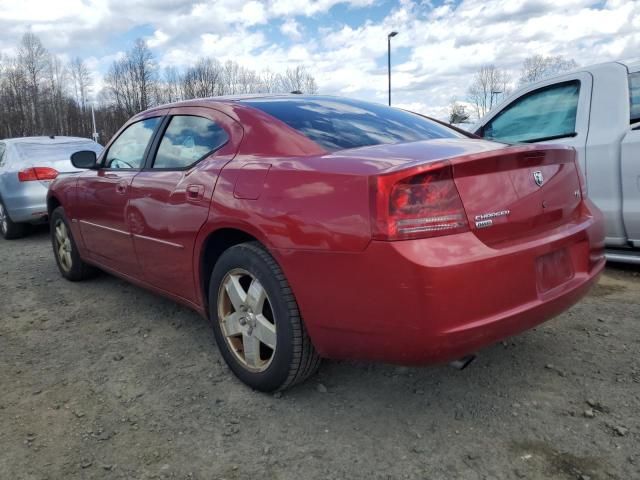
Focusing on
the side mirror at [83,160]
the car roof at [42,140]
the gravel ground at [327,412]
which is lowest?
the gravel ground at [327,412]

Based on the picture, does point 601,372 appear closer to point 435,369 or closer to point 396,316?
point 435,369

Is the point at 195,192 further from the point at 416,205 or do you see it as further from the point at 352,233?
the point at 416,205

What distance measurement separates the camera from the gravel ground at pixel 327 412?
2.04 m

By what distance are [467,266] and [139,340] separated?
2.27 meters

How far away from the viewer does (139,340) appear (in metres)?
3.36

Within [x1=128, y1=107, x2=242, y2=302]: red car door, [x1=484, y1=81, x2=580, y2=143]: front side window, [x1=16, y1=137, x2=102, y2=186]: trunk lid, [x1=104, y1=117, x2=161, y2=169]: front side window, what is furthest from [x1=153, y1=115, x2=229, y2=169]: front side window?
[x1=16, y1=137, x2=102, y2=186]: trunk lid

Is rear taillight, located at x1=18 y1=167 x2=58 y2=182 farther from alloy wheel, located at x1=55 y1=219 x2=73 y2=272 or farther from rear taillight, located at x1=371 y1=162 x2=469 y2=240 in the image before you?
rear taillight, located at x1=371 y1=162 x2=469 y2=240

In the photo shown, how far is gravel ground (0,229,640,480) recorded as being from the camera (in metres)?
2.04

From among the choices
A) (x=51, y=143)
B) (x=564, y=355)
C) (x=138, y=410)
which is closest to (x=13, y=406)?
(x=138, y=410)

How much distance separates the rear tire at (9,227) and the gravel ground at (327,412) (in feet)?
13.7

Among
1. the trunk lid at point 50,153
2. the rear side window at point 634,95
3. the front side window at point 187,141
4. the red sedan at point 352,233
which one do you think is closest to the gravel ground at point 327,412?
the red sedan at point 352,233

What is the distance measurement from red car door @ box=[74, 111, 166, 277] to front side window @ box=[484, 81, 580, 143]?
302cm

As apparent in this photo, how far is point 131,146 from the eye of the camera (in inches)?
149

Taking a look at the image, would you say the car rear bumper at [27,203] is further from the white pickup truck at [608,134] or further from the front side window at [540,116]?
the white pickup truck at [608,134]
